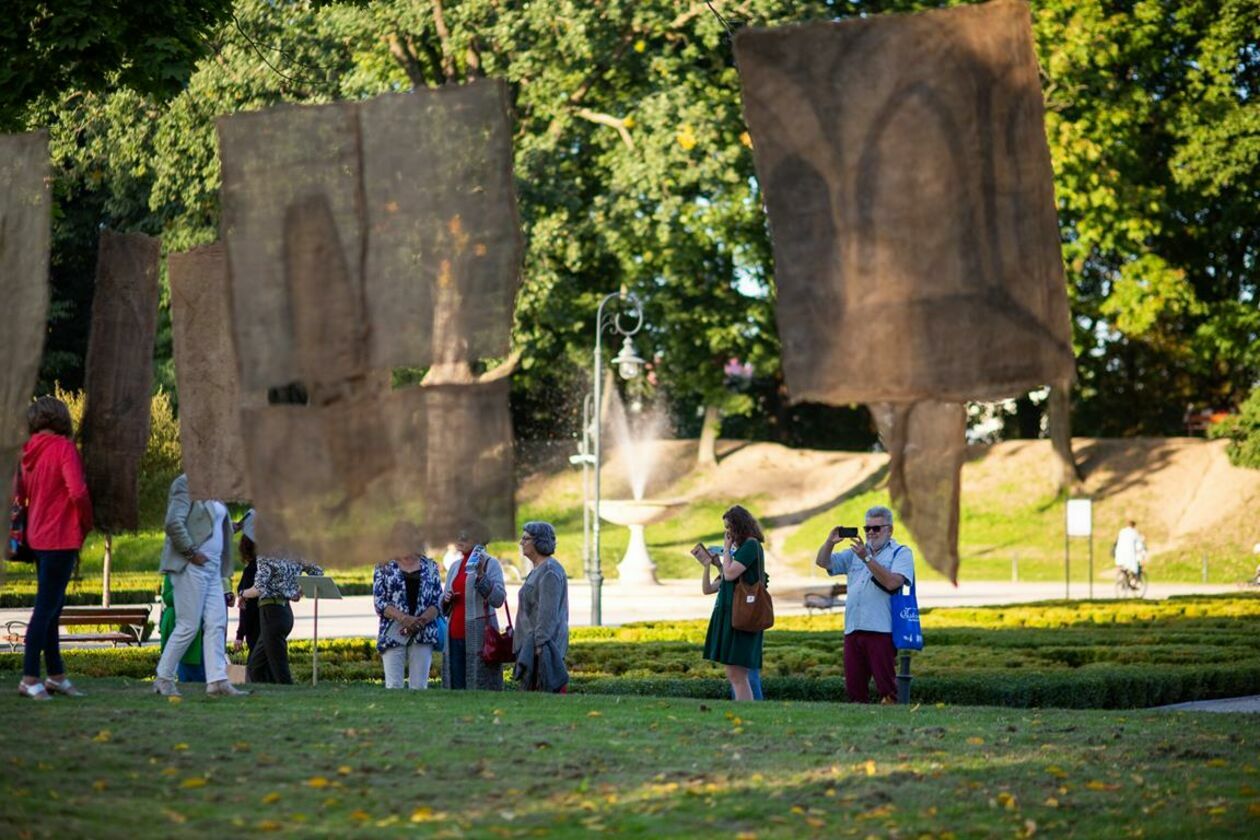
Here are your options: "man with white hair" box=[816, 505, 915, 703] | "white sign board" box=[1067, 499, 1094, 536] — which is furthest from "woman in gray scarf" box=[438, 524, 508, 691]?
"white sign board" box=[1067, 499, 1094, 536]

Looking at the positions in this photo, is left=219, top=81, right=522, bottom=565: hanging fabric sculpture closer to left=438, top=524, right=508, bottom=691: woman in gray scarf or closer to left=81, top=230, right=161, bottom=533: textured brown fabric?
left=81, top=230, right=161, bottom=533: textured brown fabric

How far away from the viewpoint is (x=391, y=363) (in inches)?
263

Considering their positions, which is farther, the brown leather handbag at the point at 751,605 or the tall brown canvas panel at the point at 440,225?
the brown leather handbag at the point at 751,605

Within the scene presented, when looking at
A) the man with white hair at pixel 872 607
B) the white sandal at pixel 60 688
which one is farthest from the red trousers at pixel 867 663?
the white sandal at pixel 60 688

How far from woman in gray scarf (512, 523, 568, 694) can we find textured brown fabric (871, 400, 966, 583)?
25.4ft

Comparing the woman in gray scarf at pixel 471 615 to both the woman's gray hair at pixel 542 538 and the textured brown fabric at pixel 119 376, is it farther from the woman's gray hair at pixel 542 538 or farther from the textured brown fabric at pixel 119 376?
the textured brown fabric at pixel 119 376

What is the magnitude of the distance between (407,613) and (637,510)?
84.9 feet

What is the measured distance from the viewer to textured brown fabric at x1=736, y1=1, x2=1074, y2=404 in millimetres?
6090

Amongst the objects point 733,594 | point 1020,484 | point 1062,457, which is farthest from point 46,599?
point 1020,484

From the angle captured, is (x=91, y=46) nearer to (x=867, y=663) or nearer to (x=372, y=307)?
(x=867, y=663)

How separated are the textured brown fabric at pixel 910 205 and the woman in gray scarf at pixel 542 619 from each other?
7.75 metres

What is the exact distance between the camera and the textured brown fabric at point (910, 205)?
20.0ft

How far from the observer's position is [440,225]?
6.62m

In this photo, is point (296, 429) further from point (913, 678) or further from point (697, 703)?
point (913, 678)
